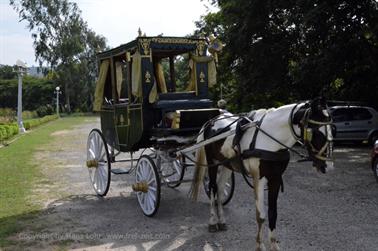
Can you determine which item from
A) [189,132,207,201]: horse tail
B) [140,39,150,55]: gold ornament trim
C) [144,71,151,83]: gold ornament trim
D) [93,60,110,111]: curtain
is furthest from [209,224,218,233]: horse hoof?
[93,60,110,111]: curtain

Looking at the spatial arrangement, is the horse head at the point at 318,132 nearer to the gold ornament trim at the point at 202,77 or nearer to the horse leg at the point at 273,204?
the horse leg at the point at 273,204

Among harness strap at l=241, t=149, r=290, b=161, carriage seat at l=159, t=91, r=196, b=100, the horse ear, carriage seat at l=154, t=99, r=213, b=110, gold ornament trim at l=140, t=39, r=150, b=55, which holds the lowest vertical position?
harness strap at l=241, t=149, r=290, b=161

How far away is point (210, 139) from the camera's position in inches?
245

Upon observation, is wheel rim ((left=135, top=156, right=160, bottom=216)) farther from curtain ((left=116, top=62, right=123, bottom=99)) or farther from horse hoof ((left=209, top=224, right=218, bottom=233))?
curtain ((left=116, top=62, right=123, bottom=99))

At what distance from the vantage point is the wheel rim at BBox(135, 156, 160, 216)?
6968mm

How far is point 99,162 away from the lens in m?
8.92

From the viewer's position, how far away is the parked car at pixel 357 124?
1650cm

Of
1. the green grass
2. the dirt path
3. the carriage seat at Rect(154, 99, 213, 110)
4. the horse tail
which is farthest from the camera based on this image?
the carriage seat at Rect(154, 99, 213, 110)

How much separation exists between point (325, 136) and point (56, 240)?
12.6 ft

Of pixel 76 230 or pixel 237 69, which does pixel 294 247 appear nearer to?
pixel 76 230

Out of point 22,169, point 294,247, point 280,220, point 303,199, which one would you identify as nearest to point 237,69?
point 22,169

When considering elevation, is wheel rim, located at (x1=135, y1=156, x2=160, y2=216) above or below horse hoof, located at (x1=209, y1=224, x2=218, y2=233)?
above

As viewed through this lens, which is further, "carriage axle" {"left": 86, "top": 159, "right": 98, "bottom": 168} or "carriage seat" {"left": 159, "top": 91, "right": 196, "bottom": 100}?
"carriage axle" {"left": 86, "top": 159, "right": 98, "bottom": 168}

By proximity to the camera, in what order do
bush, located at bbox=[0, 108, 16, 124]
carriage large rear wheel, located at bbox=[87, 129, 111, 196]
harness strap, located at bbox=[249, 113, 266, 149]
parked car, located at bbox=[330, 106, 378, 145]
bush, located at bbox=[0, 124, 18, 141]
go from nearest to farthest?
harness strap, located at bbox=[249, 113, 266, 149], carriage large rear wheel, located at bbox=[87, 129, 111, 196], parked car, located at bbox=[330, 106, 378, 145], bush, located at bbox=[0, 124, 18, 141], bush, located at bbox=[0, 108, 16, 124]
